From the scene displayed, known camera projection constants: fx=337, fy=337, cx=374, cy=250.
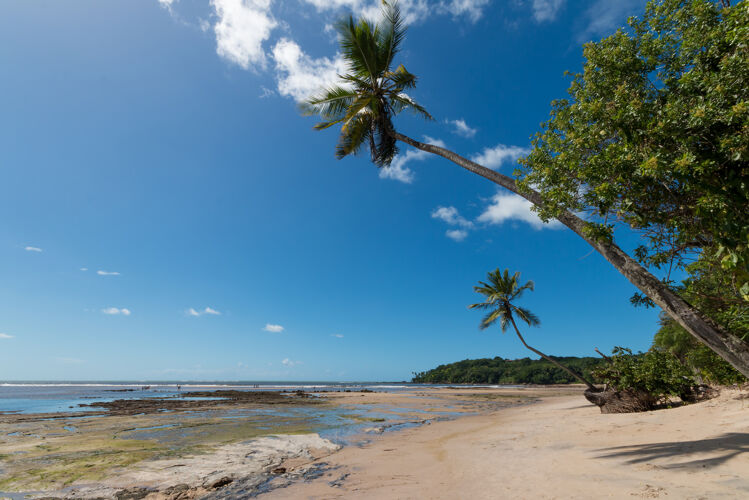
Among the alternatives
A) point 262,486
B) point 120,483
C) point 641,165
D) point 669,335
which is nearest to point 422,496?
point 262,486

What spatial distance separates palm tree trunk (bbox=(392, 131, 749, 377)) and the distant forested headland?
74.5m

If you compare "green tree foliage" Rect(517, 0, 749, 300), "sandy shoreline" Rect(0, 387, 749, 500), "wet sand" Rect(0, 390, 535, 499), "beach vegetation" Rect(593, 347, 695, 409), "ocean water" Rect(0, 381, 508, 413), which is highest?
"green tree foliage" Rect(517, 0, 749, 300)

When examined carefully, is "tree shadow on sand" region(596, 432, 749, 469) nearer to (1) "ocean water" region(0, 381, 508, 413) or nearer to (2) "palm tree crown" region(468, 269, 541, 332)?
(2) "palm tree crown" region(468, 269, 541, 332)

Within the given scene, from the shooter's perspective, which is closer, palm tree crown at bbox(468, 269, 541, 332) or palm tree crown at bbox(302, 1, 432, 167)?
palm tree crown at bbox(302, 1, 432, 167)

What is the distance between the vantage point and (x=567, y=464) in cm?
670

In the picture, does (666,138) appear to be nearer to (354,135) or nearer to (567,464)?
(567,464)

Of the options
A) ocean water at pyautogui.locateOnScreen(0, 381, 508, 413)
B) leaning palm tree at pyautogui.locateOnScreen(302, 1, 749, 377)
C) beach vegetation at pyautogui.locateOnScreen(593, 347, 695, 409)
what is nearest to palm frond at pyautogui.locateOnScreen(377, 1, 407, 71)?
leaning palm tree at pyautogui.locateOnScreen(302, 1, 749, 377)

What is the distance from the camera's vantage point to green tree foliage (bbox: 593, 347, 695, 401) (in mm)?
13773

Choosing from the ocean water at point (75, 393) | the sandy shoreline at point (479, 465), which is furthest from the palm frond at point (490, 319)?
the ocean water at point (75, 393)

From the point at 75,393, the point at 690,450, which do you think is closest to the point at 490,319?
the point at 690,450

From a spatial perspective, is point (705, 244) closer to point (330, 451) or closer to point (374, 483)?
point (374, 483)

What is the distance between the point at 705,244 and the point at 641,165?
7.19ft

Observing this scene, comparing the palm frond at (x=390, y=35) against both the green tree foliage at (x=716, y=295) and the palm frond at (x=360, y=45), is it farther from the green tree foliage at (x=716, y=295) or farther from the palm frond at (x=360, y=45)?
the green tree foliage at (x=716, y=295)

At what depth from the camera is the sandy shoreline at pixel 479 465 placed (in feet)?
17.6
